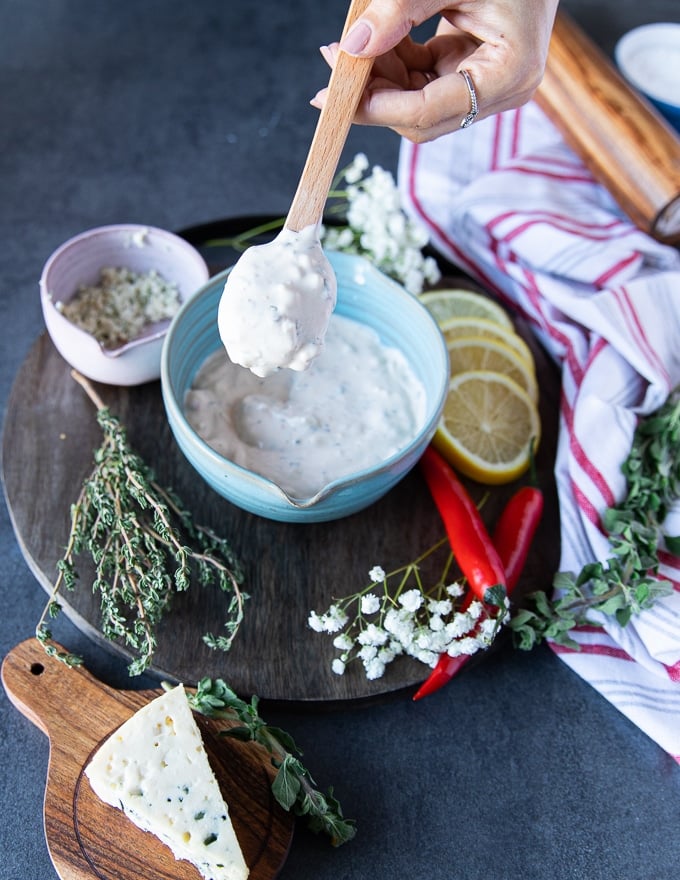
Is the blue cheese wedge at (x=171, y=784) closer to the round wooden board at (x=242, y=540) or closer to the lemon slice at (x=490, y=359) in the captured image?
the round wooden board at (x=242, y=540)

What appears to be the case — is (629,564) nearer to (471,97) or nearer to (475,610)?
(475,610)

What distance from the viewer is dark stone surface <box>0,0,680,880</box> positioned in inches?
54.6

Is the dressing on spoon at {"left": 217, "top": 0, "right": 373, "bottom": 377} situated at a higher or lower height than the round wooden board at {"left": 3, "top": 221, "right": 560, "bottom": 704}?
higher

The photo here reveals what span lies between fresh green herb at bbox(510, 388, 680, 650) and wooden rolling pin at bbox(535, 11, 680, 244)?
0.54 metres

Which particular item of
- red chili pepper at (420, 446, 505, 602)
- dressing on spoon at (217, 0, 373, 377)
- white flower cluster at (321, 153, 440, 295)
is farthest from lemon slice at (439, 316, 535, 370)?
dressing on spoon at (217, 0, 373, 377)

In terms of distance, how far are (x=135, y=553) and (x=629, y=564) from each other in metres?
0.83

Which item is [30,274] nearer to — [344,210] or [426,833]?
[344,210]

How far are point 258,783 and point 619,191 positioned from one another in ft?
4.88

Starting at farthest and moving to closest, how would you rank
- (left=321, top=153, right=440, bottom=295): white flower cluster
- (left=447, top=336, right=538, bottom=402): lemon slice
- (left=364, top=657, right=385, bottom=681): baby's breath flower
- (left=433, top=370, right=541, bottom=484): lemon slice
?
(left=321, top=153, right=440, bottom=295): white flower cluster → (left=447, top=336, right=538, bottom=402): lemon slice → (left=433, top=370, right=541, bottom=484): lemon slice → (left=364, top=657, right=385, bottom=681): baby's breath flower

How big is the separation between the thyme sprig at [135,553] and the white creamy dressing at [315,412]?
14cm

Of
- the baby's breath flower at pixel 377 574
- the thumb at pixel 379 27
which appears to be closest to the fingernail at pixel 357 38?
the thumb at pixel 379 27

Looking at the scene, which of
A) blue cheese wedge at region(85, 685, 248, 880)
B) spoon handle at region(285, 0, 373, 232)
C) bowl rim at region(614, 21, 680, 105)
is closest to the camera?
blue cheese wedge at region(85, 685, 248, 880)

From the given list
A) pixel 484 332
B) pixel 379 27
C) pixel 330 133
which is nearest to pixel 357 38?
pixel 379 27

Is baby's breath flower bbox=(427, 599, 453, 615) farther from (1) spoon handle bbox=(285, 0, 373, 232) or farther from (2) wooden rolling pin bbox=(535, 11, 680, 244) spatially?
(2) wooden rolling pin bbox=(535, 11, 680, 244)
